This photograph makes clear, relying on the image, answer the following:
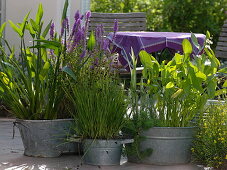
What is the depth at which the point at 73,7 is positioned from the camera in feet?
28.6

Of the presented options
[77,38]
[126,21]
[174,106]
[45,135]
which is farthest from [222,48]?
[45,135]

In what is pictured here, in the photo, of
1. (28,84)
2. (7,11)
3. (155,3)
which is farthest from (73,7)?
(155,3)

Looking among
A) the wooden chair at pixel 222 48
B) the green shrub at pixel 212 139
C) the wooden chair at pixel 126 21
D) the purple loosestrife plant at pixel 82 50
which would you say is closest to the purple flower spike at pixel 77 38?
the purple loosestrife plant at pixel 82 50

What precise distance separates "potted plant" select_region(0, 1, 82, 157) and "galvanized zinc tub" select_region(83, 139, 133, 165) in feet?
0.86

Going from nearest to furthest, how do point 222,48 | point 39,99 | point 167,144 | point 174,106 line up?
point 167,144, point 174,106, point 39,99, point 222,48

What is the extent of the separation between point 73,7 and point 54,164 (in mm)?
4803

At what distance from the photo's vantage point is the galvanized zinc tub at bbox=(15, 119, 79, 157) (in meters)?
4.35

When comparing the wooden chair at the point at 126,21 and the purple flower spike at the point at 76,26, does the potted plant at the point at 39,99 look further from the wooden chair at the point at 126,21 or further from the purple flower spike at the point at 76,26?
the wooden chair at the point at 126,21

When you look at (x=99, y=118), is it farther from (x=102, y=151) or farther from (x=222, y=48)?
(x=222, y=48)

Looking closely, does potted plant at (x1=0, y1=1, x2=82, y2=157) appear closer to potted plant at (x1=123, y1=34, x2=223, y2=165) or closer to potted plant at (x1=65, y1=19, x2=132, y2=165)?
potted plant at (x1=65, y1=19, x2=132, y2=165)

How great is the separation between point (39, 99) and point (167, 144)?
100 centimetres

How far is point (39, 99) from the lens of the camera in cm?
444

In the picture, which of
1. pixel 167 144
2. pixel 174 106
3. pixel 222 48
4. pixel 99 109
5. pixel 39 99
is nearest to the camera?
pixel 99 109

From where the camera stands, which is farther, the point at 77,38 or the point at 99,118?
Result: the point at 77,38
